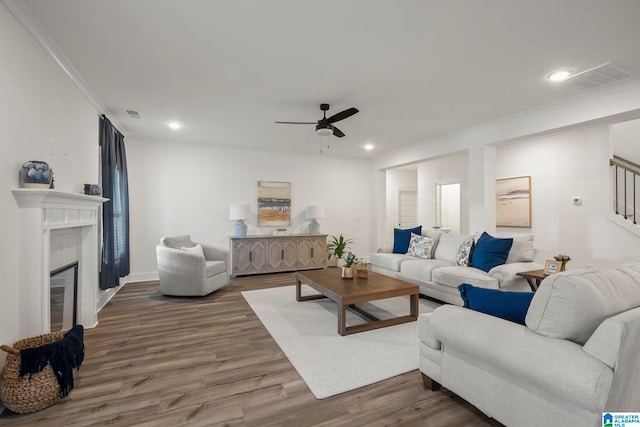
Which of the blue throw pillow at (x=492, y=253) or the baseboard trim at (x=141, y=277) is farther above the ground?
the blue throw pillow at (x=492, y=253)

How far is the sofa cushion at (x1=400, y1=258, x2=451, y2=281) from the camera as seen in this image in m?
4.35

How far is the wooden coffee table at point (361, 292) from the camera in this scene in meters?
3.14

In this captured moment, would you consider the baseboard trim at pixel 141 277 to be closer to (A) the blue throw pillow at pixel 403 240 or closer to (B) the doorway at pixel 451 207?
(A) the blue throw pillow at pixel 403 240

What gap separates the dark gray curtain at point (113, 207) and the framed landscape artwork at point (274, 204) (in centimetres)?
254

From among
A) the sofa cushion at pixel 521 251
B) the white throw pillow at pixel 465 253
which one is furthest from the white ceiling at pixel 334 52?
the white throw pillow at pixel 465 253

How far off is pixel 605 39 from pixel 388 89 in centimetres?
182

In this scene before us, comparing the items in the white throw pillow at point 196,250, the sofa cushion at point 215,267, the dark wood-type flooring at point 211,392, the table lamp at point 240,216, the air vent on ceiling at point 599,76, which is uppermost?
the air vent on ceiling at point 599,76

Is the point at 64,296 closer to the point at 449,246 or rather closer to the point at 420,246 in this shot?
the point at 420,246

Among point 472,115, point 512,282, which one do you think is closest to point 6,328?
point 512,282

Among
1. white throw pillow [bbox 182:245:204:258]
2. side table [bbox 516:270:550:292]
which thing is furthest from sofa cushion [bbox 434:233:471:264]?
white throw pillow [bbox 182:245:204:258]

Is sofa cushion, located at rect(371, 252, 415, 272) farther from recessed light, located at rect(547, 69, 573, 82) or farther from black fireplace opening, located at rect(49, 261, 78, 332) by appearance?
black fireplace opening, located at rect(49, 261, 78, 332)

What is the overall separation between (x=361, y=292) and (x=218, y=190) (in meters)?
4.18

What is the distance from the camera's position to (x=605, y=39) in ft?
8.00

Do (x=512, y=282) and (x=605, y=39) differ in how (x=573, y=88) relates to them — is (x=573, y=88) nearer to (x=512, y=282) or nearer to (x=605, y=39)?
(x=605, y=39)
